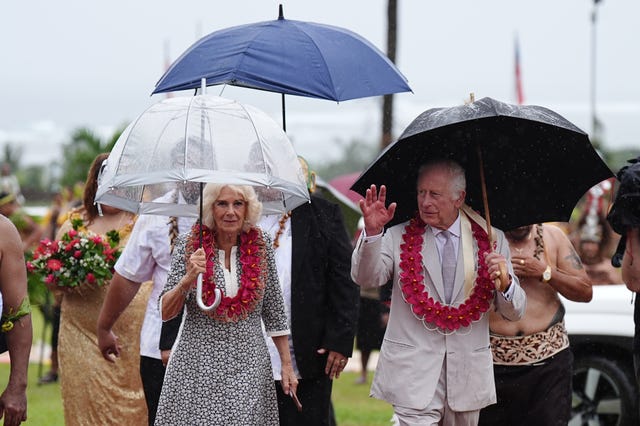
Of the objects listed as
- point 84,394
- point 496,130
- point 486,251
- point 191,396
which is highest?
point 496,130

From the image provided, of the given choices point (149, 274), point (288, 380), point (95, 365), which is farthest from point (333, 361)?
point (95, 365)

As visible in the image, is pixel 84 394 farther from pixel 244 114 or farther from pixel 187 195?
pixel 244 114

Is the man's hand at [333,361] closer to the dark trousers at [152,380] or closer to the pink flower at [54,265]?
the dark trousers at [152,380]

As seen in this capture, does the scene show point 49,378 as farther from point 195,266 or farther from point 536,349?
point 195,266

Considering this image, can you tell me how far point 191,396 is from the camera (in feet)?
20.6

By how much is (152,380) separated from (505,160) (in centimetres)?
244

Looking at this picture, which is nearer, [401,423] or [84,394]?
[401,423]

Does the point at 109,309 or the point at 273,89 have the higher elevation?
the point at 273,89

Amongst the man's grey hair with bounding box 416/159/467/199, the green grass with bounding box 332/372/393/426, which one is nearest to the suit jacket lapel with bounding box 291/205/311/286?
the man's grey hair with bounding box 416/159/467/199

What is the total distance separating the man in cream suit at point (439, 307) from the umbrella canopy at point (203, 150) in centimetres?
67

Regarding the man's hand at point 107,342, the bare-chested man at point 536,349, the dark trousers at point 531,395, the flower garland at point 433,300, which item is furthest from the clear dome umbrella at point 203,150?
the dark trousers at point 531,395

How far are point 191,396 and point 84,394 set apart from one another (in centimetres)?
250

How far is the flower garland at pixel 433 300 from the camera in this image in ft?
20.8

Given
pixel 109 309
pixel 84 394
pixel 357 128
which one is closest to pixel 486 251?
pixel 109 309
